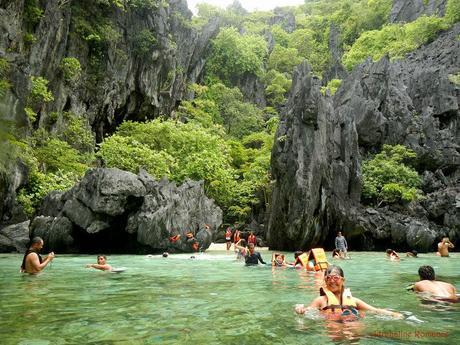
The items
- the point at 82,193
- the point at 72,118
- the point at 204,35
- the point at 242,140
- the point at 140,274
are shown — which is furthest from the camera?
the point at 204,35

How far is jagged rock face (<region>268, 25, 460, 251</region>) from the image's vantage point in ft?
88.4

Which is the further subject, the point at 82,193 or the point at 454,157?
the point at 454,157

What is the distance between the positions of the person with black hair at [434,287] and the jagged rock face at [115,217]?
1627 cm

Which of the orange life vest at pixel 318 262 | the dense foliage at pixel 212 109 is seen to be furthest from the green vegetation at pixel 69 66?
the orange life vest at pixel 318 262

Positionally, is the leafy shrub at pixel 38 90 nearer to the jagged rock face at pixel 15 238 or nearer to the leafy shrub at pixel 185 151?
the jagged rock face at pixel 15 238

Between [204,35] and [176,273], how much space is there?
45.7 m

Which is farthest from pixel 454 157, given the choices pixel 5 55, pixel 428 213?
pixel 5 55

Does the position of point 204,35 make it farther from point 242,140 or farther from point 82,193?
point 82,193

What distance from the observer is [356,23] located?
6831cm

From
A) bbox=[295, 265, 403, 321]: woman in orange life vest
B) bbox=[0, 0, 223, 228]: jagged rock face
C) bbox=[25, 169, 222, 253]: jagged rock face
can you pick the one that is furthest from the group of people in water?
bbox=[25, 169, 222, 253]: jagged rock face

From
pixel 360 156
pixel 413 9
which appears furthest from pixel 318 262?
pixel 413 9

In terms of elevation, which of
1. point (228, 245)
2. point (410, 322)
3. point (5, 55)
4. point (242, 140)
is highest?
point (242, 140)

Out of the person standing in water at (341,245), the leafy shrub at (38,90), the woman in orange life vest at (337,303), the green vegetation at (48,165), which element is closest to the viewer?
the woman in orange life vest at (337,303)

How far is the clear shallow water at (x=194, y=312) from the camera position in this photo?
5340 millimetres
